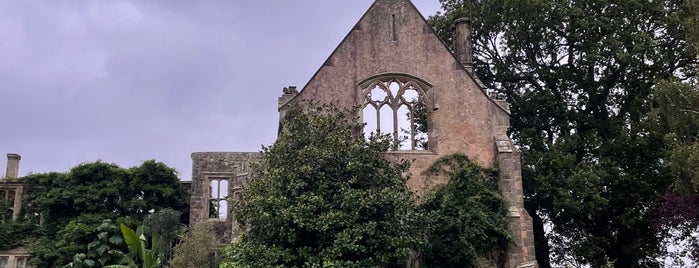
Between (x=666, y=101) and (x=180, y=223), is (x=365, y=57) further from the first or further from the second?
(x=180, y=223)

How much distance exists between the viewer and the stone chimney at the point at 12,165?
29236 mm

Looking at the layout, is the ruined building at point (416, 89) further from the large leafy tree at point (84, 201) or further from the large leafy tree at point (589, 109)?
the large leafy tree at point (84, 201)

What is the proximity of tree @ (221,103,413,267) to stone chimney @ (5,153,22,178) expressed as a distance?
16.3m

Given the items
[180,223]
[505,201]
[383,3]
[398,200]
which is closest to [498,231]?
[505,201]

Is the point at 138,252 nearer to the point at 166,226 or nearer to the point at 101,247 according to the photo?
the point at 166,226

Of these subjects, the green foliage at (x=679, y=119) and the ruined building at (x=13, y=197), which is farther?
the ruined building at (x=13, y=197)

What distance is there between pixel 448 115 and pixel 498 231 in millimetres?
4112

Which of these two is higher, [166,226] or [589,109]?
[589,109]

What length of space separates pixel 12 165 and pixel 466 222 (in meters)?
21.0

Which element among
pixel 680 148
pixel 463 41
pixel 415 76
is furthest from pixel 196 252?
pixel 680 148

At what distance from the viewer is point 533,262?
18938mm

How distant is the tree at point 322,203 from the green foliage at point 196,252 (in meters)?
4.70

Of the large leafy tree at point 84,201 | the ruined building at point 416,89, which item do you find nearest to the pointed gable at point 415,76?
the ruined building at point 416,89

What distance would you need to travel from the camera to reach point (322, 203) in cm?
1634
